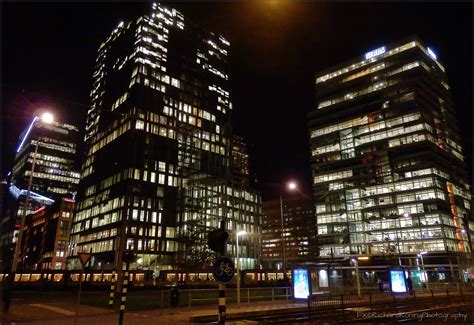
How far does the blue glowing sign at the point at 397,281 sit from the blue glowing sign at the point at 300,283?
9116 mm

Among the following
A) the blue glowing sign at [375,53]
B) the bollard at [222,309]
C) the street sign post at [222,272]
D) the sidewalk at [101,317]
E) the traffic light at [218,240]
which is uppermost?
the blue glowing sign at [375,53]

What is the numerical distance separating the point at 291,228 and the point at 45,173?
119359mm

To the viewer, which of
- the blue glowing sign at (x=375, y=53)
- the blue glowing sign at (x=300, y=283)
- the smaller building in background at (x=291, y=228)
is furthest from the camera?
the smaller building in background at (x=291, y=228)

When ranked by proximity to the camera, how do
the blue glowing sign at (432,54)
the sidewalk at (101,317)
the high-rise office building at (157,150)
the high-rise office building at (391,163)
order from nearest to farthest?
the sidewalk at (101,317) → the high-rise office building at (157,150) → the high-rise office building at (391,163) → the blue glowing sign at (432,54)

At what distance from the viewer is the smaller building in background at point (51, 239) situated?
109m

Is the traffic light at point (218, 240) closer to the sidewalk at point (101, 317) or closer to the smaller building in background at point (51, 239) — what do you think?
the sidewalk at point (101, 317)

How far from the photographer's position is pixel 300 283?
23547 millimetres

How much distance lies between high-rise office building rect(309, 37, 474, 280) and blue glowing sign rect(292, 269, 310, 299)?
2939 inches

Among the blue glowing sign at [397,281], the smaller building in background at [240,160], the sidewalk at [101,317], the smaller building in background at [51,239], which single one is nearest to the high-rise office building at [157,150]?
the smaller building in background at [51,239]

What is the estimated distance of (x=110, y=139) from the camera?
320 feet

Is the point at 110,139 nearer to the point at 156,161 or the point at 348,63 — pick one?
the point at 156,161

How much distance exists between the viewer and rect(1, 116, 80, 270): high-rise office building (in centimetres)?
13262

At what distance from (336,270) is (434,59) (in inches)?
4493

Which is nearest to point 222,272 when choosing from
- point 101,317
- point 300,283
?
point 101,317
